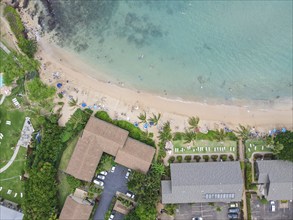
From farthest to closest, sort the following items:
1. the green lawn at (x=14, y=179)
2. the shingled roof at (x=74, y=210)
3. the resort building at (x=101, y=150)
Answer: the green lawn at (x=14, y=179) < the resort building at (x=101, y=150) < the shingled roof at (x=74, y=210)

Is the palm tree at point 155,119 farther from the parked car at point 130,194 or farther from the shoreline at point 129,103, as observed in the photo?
the parked car at point 130,194

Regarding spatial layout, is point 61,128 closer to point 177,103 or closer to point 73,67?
point 73,67

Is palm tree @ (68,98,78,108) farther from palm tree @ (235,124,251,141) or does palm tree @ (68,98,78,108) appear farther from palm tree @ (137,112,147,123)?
palm tree @ (235,124,251,141)

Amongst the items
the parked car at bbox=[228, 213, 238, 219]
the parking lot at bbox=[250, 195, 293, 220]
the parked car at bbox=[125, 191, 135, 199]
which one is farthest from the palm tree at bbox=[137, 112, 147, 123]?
the parking lot at bbox=[250, 195, 293, 220]

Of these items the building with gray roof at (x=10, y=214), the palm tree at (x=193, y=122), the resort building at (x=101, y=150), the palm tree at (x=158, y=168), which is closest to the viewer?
the resort building at (x=101, y=150)

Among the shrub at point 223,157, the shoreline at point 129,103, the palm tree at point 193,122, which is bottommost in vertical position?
the shrub at point 223,157

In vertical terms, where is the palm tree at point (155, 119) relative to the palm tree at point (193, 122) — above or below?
below

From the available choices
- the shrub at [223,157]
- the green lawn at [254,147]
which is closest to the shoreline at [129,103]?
the green lawn at [254,147]
